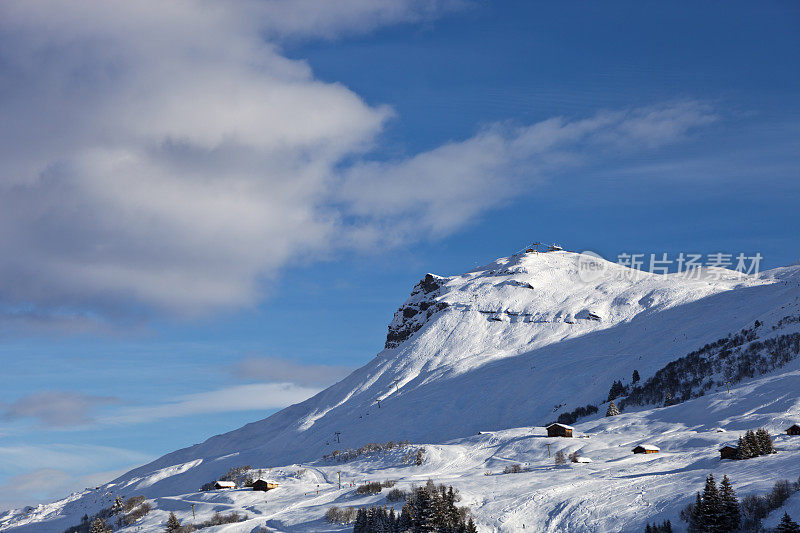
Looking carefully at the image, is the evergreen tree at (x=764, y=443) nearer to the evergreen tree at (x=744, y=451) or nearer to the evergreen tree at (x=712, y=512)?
the evergreen tree at (x=744, y=451)

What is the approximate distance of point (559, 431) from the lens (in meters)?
103

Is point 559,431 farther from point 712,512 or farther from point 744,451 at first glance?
point 712,512

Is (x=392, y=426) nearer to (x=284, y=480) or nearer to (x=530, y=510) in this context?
(x=284, y=480)

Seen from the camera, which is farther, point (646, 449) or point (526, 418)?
point (526, 418)

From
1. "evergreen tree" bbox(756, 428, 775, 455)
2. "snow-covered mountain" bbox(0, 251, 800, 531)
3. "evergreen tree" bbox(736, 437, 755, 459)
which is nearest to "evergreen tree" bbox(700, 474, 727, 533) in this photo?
"snow-covered mountain" bbox(0, 251, 800, 531)

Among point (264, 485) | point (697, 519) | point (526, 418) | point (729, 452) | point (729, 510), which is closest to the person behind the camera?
point (729, 510)

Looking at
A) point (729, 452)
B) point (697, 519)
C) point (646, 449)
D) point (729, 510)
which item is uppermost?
point (646, 449)

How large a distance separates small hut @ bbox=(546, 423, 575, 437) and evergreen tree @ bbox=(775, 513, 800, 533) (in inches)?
2150

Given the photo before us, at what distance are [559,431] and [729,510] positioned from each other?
168 feet

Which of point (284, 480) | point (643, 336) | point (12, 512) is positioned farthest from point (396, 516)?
point (12, 512)

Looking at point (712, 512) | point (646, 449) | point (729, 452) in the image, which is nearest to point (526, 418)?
point (646, 449)

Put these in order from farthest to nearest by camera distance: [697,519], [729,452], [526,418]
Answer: [526,418]
[729,452]
[697,519]

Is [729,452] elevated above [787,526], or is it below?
above

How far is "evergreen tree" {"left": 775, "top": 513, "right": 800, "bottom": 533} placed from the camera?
153 feet
